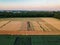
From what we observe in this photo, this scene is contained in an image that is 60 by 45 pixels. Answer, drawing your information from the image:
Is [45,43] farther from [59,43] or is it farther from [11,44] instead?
[11,44]

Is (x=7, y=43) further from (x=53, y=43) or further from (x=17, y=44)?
(x=53, y=43)

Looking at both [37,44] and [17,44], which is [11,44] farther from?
[37,44]

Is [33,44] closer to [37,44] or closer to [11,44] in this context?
[37,44]

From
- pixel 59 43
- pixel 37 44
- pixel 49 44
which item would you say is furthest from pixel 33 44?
pixel 59 43

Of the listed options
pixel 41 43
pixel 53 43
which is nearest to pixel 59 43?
pixel 53 43

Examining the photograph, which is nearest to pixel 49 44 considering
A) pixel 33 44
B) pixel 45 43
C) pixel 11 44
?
pixel 45 43
